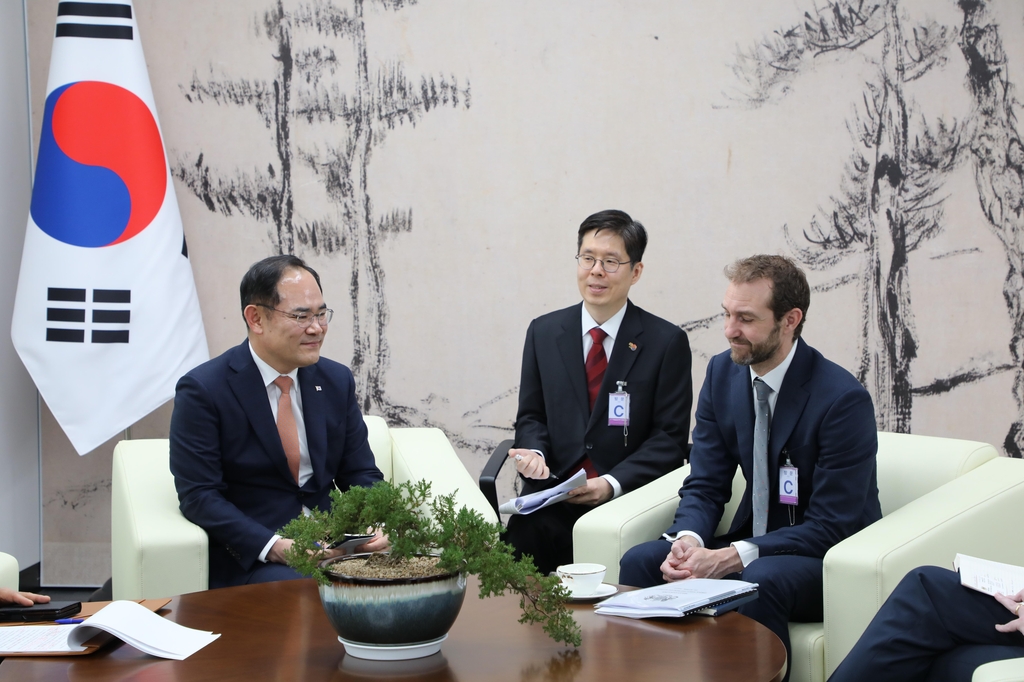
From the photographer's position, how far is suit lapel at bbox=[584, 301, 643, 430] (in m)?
3.70

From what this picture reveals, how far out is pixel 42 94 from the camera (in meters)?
4.71

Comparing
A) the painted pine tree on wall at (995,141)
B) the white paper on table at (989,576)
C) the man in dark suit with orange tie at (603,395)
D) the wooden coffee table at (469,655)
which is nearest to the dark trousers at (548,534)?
the man in dark suit with orange tie at (603,395)

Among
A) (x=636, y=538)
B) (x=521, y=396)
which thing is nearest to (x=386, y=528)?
(x=636, y=538)

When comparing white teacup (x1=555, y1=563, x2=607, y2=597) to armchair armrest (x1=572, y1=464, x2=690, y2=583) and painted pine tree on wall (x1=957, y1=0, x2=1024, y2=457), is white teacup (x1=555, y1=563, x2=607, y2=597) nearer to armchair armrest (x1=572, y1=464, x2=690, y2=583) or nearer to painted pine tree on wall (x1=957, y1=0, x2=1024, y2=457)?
armchair armrest (x1=572, y1=464, x2=690, y2=583)

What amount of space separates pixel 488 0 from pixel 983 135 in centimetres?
242

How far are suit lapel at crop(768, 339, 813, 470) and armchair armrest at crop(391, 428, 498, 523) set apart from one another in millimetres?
946

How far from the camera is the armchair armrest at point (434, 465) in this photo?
135 inches

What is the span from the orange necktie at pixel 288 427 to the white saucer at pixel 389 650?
4.62 ft

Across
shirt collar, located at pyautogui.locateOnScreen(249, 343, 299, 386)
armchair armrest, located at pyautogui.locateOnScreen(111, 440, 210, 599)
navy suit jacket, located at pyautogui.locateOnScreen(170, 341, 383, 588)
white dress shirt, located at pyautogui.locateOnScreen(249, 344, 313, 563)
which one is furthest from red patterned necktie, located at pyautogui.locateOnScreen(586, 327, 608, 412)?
armchair armrest, located at pyautogui.locateOnScreen(111, 440, 210, 599)

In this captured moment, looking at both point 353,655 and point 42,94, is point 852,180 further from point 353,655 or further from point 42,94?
point 42,94

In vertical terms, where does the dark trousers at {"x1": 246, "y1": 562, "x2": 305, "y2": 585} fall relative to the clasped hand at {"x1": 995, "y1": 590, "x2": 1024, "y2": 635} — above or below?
below

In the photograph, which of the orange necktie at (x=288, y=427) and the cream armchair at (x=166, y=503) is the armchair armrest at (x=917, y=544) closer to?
the cream armchair at (x=166, y=503)

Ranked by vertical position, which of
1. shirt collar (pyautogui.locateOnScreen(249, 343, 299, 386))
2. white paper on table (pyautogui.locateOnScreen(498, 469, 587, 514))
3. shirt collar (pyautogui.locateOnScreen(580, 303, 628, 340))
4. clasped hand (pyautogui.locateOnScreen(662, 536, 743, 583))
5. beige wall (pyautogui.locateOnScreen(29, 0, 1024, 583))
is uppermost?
beige wall (pyautogui.locateOnScreen(29, 0, 1024, 583))

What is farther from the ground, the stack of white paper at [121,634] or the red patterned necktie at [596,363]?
the red patterned necktie at [596,363]
